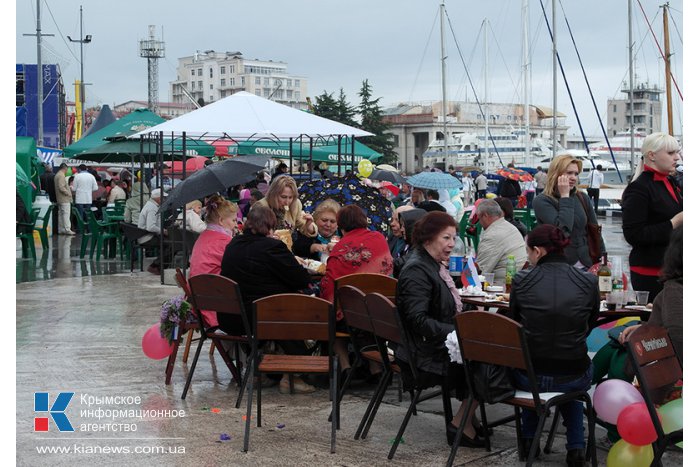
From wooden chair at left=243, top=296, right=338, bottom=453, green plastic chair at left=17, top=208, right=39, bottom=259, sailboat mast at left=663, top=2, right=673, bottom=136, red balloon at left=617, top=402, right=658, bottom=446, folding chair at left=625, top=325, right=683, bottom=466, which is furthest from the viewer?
sailboat mast at left=663, top=2, right=673, bottom=136

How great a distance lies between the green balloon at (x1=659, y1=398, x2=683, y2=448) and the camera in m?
4.62

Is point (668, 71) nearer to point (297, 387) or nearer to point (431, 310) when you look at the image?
point (297, 387)

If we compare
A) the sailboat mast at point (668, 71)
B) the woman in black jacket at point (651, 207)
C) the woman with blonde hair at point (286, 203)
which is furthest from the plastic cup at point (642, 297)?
the sailboat mast at point (668, 71)

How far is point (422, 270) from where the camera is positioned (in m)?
5.51

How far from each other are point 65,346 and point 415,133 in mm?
142909

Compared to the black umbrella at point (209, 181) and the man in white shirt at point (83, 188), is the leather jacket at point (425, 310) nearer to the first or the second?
the black umbrella at point (209, 181)

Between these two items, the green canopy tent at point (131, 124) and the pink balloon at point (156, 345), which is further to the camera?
the green canopy tent at point (131, 124)

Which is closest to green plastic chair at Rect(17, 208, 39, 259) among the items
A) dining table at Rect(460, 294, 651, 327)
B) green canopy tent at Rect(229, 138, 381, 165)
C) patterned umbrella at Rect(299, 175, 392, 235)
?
green canopy tent at Rect(229, 138, 381, 165)

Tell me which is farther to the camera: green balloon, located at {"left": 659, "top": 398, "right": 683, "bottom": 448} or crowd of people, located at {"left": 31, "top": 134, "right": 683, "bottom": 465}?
crowd of people, located at {"left": 31, "top": 134, "right": 683, "bottom": 465}

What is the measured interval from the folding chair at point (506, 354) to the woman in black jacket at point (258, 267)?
2096 mm

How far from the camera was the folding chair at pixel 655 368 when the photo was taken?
14.7 feet

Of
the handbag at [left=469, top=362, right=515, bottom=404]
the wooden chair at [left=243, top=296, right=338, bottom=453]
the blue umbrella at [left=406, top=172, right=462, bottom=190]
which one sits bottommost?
the handbag at [left=469, top=362, right=515, bottom=404]

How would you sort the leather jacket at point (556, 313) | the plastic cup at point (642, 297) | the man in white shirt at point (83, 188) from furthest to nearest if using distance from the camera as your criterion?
Answer: the man in white shirt at point (83, 188) → the plastic cup at point (642, 297) → the leather jacket at point (556, 313)

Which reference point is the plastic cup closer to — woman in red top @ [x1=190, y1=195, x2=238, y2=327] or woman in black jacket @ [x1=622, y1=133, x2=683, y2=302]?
woman in black jacket @ [x1=622, y1=133, x2=683, y2=302]
